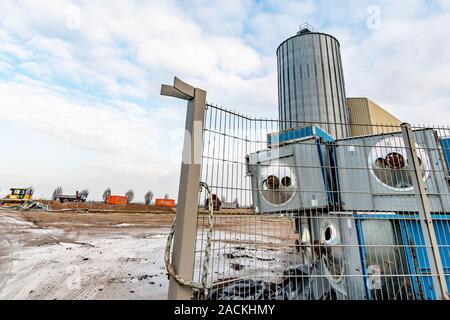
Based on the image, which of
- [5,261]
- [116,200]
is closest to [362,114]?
[5,261]

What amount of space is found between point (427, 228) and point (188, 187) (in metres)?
2.41

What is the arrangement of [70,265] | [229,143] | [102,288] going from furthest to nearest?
[70,265] < [102,288] < [229,143]

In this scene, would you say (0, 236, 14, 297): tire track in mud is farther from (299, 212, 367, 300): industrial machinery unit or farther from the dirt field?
(299, 212, 367, 300): industrial machinery unit

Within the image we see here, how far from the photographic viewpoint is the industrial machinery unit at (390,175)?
256 cm

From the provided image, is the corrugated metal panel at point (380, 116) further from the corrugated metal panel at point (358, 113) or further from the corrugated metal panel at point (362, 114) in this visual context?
the corrugated metal panel at point (358, 113)

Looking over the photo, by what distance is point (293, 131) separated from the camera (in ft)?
12.0

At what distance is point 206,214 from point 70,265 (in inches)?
174

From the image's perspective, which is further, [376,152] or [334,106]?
[334,106]

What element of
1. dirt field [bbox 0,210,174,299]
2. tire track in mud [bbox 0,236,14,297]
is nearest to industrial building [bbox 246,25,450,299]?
dirt field [bbox 0,210,174,299]

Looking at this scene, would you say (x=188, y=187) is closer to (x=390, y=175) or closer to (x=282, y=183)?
(x=282, y=183)

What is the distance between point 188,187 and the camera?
173 cm

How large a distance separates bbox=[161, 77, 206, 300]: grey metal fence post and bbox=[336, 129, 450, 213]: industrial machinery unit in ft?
5.34
